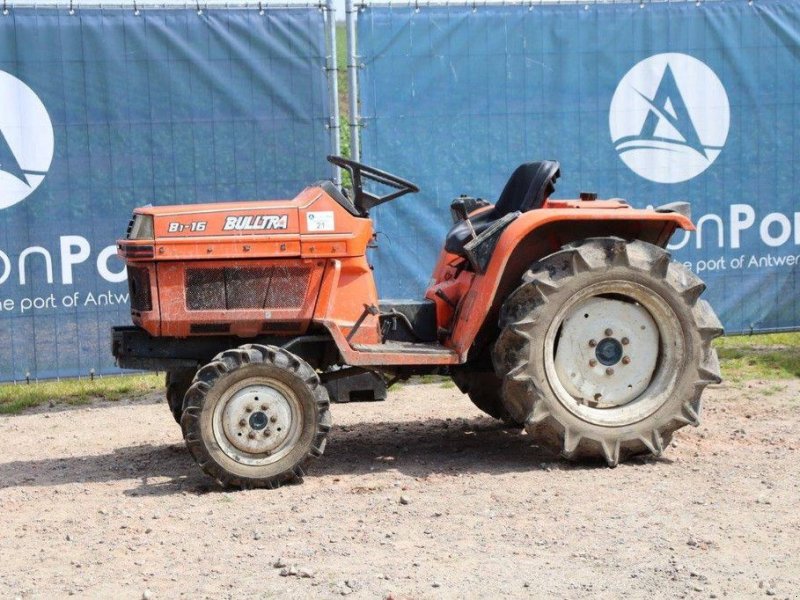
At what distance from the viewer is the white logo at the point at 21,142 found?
29.8 feet

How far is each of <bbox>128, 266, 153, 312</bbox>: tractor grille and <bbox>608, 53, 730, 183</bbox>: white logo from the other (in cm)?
457

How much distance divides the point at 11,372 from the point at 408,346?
3.78 metres

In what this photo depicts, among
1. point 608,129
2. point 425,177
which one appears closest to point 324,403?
point 425,177

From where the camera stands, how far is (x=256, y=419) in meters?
6.38

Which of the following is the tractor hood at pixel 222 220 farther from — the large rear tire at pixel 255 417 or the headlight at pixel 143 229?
the large rear tire at pixel 255 417

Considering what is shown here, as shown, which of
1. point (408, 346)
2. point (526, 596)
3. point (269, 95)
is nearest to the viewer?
point (526, 596)

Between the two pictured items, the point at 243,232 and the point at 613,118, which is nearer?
the point at 243,232

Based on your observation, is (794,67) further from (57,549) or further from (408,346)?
(57,549)

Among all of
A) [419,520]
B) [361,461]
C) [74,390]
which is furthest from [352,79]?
[419,520]

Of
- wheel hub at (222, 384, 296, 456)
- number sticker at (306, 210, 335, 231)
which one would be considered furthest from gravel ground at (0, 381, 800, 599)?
number sticker at (306, 210, 335, 231)

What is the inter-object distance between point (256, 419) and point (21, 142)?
386cm

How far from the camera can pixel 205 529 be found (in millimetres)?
5648

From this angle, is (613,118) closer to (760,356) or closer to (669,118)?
(669,118)

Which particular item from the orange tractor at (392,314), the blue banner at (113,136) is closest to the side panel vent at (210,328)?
the orange tractor at (392,314)
